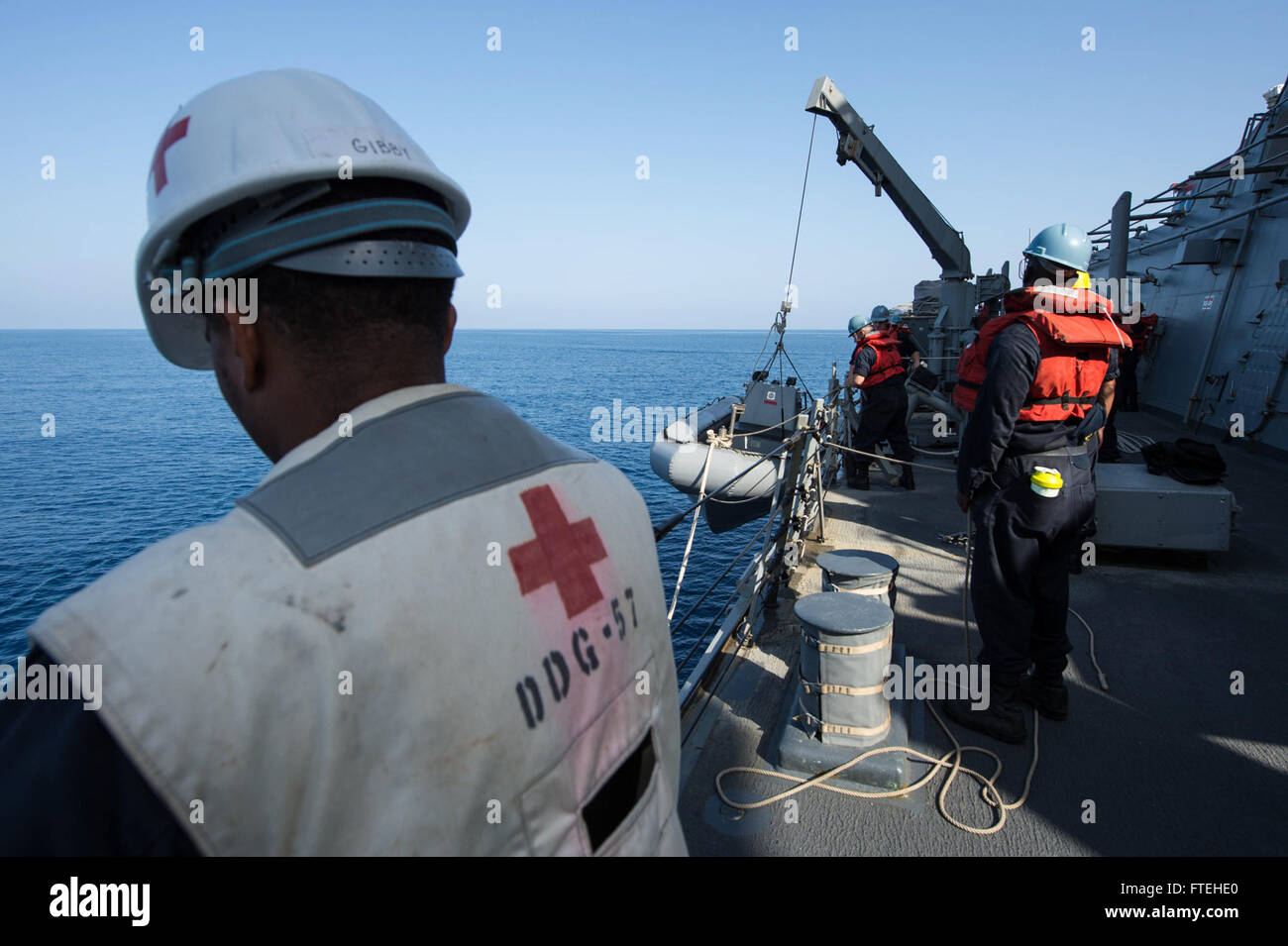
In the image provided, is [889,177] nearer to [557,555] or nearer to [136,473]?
[557,555]

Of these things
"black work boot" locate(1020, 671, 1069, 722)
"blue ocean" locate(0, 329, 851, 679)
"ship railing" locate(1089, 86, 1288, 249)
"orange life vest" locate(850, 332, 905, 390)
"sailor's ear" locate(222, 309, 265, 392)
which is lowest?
"blue ocean" locate(0, 329, 851, 679)

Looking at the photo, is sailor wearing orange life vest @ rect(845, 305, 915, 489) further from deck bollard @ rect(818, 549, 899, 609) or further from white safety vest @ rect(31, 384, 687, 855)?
white safety vest @ rect(31, 384, 687, 855)

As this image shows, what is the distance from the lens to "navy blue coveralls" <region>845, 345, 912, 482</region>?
9.23 meters

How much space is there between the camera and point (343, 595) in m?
0.71

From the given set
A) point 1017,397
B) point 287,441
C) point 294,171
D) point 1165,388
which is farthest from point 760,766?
point 1165,388

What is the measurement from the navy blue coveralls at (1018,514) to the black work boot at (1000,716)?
0.06ft

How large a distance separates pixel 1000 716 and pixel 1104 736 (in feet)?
1.80

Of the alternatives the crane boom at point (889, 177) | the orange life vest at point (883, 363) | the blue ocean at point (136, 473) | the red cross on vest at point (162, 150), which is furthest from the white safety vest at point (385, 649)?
the crane boom at point (889, 177)

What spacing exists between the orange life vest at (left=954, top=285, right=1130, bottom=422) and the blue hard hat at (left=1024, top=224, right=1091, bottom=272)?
15 centimetres

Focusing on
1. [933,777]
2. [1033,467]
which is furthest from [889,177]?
[933,777]

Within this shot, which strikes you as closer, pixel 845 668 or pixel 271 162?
pixel 271 162

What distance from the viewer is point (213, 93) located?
3.13 ft

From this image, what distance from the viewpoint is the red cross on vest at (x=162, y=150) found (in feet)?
3.07

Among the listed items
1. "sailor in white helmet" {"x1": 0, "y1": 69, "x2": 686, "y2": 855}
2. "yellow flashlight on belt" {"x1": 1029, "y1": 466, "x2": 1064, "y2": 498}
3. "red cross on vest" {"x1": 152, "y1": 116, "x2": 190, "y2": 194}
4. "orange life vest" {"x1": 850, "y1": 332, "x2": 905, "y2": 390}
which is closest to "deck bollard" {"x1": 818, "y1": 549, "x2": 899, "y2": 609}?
"yellow flashlight on belt" {"x1": 1029, "y1": 466, "x2": 1064, "y2": 498}
